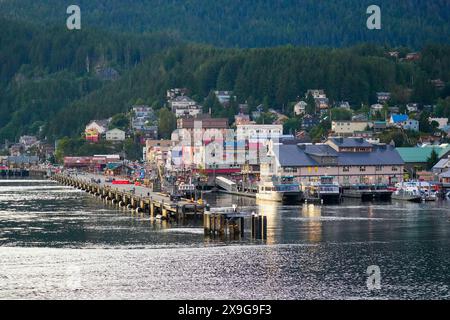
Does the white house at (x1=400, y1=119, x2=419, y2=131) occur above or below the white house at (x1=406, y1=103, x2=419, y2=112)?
below

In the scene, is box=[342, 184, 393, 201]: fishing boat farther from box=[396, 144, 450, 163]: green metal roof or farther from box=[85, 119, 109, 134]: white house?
box=[85, 119, 109, 134]: white house

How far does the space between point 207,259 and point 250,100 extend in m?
136

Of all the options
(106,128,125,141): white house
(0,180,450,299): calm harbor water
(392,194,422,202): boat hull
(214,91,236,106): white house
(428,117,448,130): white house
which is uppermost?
(214,91,236,106): white house

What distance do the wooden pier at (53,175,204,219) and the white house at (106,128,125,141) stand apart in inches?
2851

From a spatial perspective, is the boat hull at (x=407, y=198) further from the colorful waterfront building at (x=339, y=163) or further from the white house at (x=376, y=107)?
the white house at (x=376, y=107)

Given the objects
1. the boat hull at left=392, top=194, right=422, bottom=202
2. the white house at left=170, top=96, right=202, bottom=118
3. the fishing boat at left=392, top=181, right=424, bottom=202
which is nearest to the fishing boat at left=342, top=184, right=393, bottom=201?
the boat hull at left=392, top=194, right=422, bottom=202

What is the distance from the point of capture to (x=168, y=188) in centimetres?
9150

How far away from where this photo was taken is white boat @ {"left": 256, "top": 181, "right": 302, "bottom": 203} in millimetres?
82688

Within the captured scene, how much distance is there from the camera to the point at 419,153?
10594 centimetres

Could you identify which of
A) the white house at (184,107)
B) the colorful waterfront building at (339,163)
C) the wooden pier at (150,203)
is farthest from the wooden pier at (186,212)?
the white house at (184,107)

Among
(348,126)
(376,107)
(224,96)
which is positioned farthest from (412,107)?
(224,96)

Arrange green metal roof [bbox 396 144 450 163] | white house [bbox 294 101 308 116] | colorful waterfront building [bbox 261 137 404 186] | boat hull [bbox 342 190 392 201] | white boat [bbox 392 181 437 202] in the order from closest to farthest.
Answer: white boat [bbox 392 181 437 202] < boat hull [bbox 342 190 392 201] < colorful waterfront building [bbox 261 137 404 186] < green metal roof [bbox 396 144 450 163] < white house [bbox 294 101 308 116]

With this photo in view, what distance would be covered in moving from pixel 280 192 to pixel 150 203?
38.2ft
